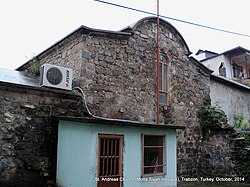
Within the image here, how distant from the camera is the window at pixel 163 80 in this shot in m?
8.55

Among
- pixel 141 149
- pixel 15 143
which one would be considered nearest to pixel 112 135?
pixel 141 149

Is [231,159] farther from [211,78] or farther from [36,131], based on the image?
[36,131]

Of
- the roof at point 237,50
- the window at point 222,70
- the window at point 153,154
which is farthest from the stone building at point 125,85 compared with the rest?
the roof at point 237,50

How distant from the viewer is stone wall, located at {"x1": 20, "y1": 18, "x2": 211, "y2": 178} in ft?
22.2

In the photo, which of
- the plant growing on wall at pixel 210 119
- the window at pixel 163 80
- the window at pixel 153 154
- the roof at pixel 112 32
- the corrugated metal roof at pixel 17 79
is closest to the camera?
the corrugated metal roof at pixel 17 79

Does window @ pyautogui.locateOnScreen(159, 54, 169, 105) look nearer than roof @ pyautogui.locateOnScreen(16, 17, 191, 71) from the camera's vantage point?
No

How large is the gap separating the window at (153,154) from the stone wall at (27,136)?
2.12 m

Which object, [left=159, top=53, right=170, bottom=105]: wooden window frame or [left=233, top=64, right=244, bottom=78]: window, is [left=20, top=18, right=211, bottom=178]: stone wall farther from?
[left=233, top=64, right=244, bottom=78]: window

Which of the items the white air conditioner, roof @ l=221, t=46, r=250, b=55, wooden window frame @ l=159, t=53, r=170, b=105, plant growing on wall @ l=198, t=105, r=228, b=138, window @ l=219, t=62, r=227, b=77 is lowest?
plant growing on wall @ l=198, t=105, r=228, b=138

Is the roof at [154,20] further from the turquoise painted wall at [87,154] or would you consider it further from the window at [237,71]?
the window at [237,71]

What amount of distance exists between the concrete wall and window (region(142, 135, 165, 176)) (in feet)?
17.9

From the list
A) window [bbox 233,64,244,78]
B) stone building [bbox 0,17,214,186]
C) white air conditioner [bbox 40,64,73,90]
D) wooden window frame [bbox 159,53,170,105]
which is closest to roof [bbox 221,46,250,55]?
window [bbox 233,64,244,78]

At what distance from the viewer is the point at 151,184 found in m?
5.77

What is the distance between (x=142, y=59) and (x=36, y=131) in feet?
13.5
